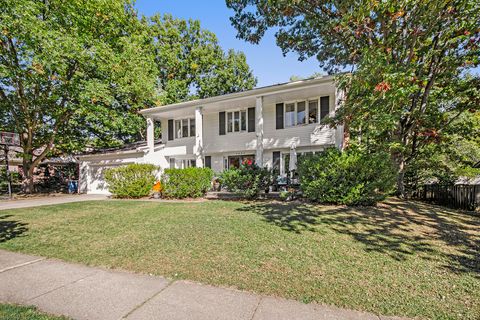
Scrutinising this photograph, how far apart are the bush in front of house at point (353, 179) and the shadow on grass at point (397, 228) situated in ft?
1.52

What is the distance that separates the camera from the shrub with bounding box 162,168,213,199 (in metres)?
11.7

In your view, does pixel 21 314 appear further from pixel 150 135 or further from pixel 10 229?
pixel 150 135

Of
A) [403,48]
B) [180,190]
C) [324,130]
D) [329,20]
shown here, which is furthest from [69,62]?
[403,48]

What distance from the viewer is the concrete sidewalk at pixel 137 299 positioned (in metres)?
2.78

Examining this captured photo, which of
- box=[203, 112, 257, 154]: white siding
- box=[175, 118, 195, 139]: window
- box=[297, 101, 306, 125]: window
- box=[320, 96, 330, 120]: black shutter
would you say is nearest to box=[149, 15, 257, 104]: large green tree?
box=[175, 118, 195, 139]: window

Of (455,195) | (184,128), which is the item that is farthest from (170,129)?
(455,195)

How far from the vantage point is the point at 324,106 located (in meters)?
13.2

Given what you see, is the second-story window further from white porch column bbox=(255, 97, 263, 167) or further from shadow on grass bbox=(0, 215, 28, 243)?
shadow on grass bbox=(0, 215, 28, 243)

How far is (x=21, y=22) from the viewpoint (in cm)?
1221

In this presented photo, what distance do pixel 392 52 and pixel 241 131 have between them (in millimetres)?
8933

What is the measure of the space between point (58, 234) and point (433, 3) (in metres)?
12.1

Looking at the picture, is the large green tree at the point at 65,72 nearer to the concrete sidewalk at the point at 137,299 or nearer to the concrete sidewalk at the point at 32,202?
the concrete sidewalk at the point at 32,202

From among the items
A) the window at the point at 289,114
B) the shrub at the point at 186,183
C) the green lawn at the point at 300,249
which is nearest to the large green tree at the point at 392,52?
the window at the point at 289,114

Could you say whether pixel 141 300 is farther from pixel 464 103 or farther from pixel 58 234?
pixel 464 103
